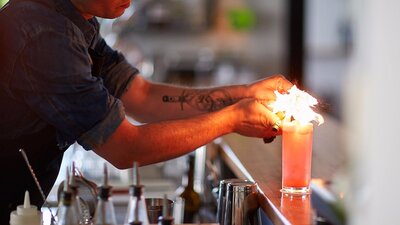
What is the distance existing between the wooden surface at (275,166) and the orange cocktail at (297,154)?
51 mm

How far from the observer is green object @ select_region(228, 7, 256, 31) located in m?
10.1

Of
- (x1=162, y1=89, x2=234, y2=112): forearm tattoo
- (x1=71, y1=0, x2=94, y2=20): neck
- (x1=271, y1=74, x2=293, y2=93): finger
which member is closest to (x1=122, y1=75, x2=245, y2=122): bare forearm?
(x1=162, y1=89, x2=234, y2=112): forearm tattoo

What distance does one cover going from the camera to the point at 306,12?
1009 cm

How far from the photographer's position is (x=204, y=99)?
12.0 feet

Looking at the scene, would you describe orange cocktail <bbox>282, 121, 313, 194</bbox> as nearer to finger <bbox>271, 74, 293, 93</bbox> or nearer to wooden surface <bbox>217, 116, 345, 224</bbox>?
wooden surface <bbox>217, 116, 345, 224</bbox>

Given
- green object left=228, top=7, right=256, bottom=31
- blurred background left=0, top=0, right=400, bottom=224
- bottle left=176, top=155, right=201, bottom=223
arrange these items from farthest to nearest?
green object left=228, top=7, right=256, bottom=31
blurred background left=0, top=0, right=400, bottom=224
bottle left=176, top=155, right=201, bottom=223

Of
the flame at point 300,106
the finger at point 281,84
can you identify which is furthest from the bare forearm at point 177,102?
the flame at point 300,106

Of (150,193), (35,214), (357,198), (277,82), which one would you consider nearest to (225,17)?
(357,198)

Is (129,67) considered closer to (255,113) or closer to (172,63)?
(255,113)

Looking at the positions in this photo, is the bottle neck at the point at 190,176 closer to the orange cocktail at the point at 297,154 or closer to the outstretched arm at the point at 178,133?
the outstretched arm at the point at 178,133

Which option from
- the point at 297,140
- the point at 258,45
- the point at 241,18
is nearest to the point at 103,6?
the point at 297,140

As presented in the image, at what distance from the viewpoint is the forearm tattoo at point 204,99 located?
3588 mm

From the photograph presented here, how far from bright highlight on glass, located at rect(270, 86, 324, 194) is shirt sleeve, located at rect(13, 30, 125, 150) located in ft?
1.61

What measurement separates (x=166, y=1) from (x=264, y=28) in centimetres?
103
